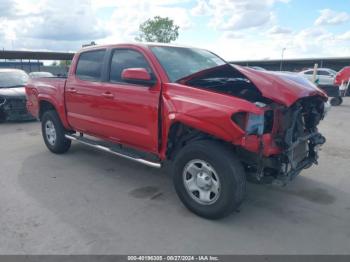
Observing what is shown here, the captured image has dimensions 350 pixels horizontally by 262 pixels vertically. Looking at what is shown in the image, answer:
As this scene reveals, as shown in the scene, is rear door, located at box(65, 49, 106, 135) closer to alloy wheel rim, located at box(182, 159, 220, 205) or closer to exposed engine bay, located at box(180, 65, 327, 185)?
exposed engine bay, located at box(180, 65, 327, 185)

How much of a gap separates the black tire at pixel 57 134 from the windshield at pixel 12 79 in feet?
17.5

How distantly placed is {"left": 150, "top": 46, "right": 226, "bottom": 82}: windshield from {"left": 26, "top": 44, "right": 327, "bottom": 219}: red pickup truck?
2 cm

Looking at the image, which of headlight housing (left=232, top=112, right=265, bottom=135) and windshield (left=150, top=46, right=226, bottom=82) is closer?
headlight housing (left=232, top=112, right=265, bottom=135)

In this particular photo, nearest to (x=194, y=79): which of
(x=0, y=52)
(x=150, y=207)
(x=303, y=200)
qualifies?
(x=150, y=207)

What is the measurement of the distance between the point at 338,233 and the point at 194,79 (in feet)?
7.61

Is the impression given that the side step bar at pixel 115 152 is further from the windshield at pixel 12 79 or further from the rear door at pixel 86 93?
the windshield at pixel 12 79

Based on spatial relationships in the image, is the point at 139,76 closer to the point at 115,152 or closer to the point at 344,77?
the point at 115,152

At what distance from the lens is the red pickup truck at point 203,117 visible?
10.8ft

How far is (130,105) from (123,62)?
750mm

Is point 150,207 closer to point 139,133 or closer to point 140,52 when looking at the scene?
point 139,133

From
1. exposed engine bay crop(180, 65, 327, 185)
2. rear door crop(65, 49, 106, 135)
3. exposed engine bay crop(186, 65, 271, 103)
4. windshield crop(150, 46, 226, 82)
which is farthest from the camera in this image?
rear door crop(65, 49, 106, 135)

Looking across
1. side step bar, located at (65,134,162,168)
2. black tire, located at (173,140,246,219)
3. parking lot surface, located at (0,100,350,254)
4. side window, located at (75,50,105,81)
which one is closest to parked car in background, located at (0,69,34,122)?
parking lot surface, located at (0,100,350,254)

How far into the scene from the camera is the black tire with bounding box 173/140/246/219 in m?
3.28

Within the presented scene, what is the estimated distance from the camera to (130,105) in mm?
4191
